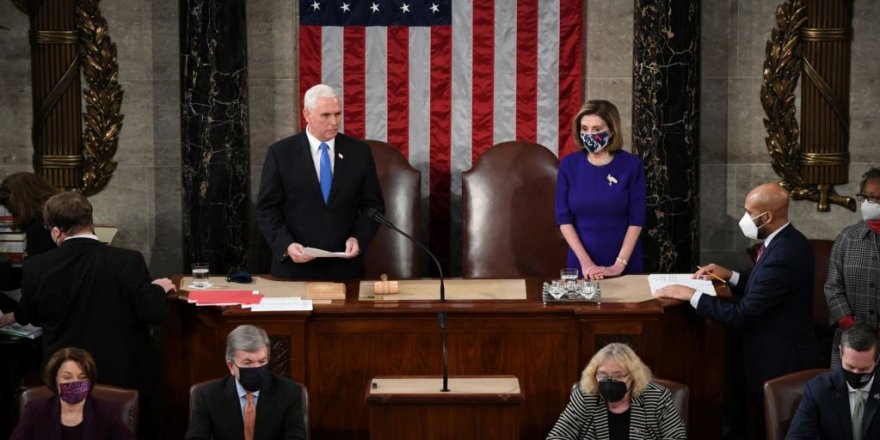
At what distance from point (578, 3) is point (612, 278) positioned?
2.97m

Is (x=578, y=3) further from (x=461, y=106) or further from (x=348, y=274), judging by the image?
(x=348, y=274)

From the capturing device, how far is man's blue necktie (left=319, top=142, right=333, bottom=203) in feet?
24.0

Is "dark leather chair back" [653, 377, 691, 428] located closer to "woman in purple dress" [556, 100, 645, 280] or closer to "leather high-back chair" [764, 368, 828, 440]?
"leather high-back chair" [764, 368, 828, 440]

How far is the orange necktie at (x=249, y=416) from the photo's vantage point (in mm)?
5691

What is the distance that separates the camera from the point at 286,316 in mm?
6480

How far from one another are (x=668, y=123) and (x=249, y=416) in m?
4.41

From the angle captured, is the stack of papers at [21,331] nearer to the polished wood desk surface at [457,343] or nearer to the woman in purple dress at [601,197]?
the polished wood desk surface at [457,343]

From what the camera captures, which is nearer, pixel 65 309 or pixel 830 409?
pixel 830 409

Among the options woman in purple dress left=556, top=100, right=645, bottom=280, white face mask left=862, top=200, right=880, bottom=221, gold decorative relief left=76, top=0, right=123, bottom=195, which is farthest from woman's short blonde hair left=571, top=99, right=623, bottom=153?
gold decorative relief left=76, top=0, right=123, bottom=195

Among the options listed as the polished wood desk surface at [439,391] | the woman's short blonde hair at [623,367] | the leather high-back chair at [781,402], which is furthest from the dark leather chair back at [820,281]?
the polished wood desk surface at [439,391]

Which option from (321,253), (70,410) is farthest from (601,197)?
(70,410)

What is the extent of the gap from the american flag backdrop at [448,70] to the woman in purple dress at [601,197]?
2.01 m

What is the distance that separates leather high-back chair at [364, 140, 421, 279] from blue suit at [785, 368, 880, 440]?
3.83 m

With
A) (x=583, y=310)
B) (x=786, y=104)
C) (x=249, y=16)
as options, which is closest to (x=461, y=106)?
(x=249, y=16)
